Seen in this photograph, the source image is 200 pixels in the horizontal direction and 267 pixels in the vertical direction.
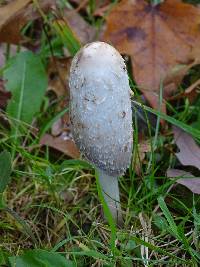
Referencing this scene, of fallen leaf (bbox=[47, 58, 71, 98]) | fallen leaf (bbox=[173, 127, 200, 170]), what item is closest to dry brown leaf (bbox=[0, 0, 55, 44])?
fallen leaf (bbox=[47, 58, 71, 98])

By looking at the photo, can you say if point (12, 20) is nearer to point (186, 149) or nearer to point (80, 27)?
point (80, 27)

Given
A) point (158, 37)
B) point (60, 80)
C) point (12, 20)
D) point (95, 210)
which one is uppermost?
point (12, 20)

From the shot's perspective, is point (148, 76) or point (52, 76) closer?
point (148, 76)

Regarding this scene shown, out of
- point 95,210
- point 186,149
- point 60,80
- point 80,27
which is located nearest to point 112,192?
point 95,210

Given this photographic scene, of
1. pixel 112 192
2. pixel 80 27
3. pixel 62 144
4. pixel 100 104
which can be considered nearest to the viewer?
pixel 100 104

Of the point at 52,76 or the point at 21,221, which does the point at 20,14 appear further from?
the point at 21,221

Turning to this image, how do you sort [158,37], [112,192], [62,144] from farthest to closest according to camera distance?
[158,37] → [62,144] → [112,192]

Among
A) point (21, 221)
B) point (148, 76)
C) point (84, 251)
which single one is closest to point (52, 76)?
point (148, 76)
